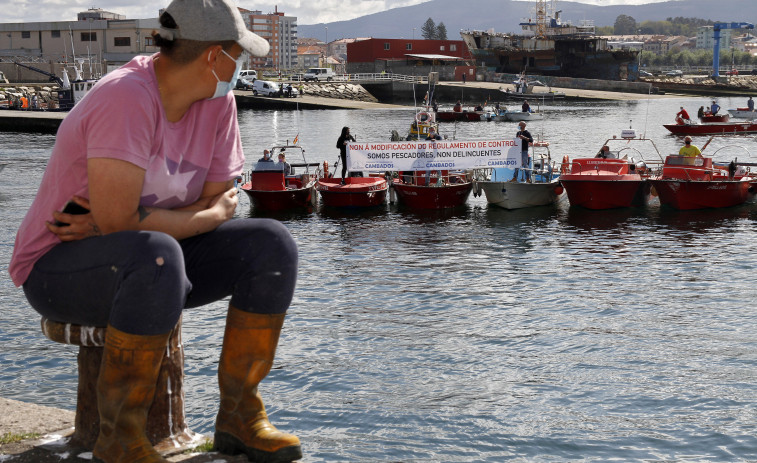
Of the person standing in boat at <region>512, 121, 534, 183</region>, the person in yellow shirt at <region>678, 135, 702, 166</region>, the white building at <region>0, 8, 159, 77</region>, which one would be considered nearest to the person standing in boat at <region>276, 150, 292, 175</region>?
the person standing in boat at <region>512, 121, 534, 183</region>

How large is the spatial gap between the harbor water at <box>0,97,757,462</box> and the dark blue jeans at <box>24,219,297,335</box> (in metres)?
4.89

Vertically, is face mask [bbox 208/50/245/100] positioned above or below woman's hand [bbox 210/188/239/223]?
above

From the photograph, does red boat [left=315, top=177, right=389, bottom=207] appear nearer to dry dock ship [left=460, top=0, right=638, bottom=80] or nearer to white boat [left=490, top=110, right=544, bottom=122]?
white boat [left=490, top=110, right=544, bottom=122]

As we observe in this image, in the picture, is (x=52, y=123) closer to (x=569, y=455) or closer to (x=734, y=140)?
(x=734, y=140)

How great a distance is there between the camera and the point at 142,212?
9.75ft

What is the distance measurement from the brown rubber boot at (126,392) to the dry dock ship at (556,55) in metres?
121

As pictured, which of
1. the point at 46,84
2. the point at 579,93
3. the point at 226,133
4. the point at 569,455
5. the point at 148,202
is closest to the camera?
the point at 148,202

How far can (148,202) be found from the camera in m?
3.07

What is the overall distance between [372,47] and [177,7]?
11190 centimetres

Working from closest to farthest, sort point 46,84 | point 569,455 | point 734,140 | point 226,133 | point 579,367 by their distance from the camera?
point 226,133 → point 569,455 → point 579,367 → point 734,140 → point 46,84

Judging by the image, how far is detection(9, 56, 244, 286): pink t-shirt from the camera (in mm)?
2855

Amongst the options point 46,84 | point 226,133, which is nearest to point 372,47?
point 46,84

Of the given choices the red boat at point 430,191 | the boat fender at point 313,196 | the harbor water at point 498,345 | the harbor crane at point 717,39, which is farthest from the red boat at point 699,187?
the harbor crane at point 717,39

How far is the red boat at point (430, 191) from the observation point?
81.8ft
